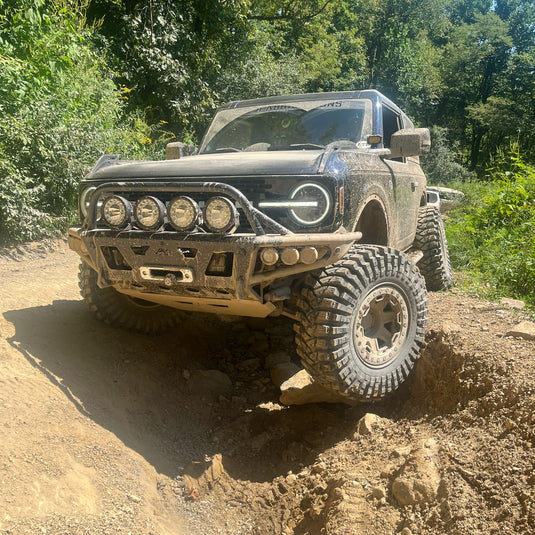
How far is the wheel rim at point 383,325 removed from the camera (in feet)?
10.7

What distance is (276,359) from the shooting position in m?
4.79

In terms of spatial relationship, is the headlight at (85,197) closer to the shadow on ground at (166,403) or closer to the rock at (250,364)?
the shadow on ground at (166,403)

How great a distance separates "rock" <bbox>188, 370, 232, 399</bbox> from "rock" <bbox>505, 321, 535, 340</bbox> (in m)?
2.26

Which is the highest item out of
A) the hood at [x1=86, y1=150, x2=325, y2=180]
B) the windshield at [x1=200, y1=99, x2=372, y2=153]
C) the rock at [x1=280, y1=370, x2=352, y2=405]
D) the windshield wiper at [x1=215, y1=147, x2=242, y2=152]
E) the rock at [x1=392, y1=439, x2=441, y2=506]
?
the windshield at [x1=200, y1=99, x2=372, y2=153]

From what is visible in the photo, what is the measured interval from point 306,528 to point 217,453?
91 cm

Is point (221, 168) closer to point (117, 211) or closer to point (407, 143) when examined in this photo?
point (117, 211)

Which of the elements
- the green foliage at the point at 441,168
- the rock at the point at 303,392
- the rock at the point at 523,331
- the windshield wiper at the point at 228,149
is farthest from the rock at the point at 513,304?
the green foliage at the point at 441,168

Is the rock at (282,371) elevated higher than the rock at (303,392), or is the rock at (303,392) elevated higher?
the rock at (303,392)

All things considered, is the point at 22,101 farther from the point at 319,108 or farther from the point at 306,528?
the point at 306,528

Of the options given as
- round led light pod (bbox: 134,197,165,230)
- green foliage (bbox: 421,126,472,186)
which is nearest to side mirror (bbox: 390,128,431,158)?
round led light pod (bbox: 134,197,165,230)

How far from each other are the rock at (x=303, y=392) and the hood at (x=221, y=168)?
165 centimetres

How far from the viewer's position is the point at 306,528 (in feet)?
9.23

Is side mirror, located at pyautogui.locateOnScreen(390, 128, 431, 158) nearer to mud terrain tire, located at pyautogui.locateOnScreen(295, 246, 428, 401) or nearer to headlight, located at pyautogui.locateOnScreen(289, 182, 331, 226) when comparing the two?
mud terrain tire, located at pyautogui.locateOnScreen(295, 246, 428, 401)

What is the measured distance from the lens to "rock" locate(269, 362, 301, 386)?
14.6 feet
